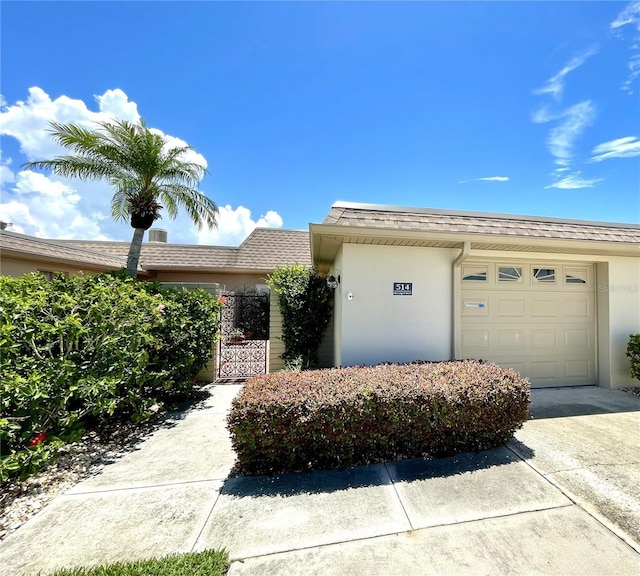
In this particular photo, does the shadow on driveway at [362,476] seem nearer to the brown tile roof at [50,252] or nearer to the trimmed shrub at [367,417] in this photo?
the trimmed shrub at [367,417]

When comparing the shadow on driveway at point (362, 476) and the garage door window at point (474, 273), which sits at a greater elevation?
the garage door window at point (474, 273)

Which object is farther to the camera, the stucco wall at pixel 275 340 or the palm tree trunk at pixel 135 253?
the stucco wall at pixel 275 340

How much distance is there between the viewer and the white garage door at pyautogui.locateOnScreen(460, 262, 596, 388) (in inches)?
228

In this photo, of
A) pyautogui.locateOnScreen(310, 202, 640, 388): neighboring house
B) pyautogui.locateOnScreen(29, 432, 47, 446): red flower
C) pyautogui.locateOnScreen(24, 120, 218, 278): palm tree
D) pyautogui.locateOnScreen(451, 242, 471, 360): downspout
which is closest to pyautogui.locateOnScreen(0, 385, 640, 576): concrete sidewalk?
pyautogui.locateOnScreen(29, 432, 47, 446): red flower

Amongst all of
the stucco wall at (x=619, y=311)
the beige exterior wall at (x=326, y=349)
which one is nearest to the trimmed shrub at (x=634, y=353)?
the stucco wall at (x=619, y=311)

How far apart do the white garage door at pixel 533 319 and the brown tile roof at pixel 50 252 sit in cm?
1163

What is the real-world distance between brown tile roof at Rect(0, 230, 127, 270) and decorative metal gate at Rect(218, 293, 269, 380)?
511cm

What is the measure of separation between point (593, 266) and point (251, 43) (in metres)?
9.11

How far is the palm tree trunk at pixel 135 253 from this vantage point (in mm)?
6936

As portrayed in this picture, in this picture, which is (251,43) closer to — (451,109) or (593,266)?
(451,109)

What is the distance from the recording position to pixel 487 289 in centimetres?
583

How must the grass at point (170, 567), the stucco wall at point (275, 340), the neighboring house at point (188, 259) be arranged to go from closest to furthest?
1. the grass at point (170, 567)
2. the stucco wall at point (275, 340)
3. the neighboring house at point (188, 259)

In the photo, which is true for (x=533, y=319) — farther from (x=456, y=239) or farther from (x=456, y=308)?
(x=456, y=239)

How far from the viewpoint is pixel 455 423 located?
334cm
